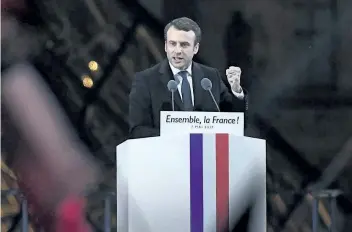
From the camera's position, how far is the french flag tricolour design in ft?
9.32

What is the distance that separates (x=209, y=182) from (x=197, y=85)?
767 mm

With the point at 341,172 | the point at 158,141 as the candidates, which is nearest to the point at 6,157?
the point at 158,141

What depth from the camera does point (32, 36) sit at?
3482mm

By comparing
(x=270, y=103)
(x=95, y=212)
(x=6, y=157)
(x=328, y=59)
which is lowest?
(x=95, y=212)

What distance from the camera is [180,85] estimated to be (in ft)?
11.4

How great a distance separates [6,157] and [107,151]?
543 mm

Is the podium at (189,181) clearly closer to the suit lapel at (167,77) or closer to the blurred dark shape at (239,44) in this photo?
the suit lapel at (167,77)

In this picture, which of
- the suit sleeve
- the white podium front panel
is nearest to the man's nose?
the suit sleeve

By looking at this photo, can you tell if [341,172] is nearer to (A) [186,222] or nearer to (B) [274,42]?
(B) [274,42]

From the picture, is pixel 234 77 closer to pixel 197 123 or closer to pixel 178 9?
pixel 178 9

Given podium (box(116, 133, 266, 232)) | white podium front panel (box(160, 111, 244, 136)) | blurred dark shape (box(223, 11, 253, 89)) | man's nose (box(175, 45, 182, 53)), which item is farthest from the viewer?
blurred dark shape (box(223, 11, 253, 89))

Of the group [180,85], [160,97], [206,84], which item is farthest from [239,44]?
[160,97]

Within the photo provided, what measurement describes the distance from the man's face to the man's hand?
24 cm

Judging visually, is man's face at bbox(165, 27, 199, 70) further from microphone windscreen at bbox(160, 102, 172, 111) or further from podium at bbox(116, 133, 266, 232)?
podium at bbox(116, 133, 266, 232)
